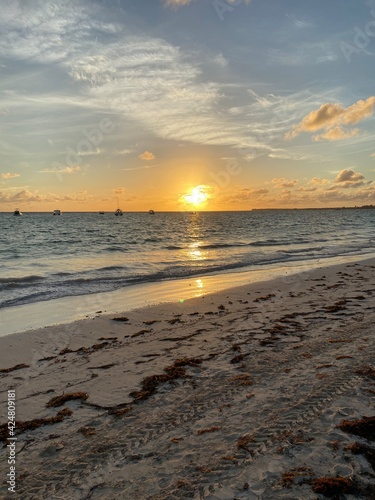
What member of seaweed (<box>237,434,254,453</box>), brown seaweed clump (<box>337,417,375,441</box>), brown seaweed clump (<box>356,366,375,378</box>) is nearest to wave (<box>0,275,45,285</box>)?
seaweed (<box>237,434,254,453</box>)

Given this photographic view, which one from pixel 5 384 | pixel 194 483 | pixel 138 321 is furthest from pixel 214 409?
pixel 138 321

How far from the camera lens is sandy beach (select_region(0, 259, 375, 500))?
406 cm

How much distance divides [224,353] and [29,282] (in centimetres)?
1438

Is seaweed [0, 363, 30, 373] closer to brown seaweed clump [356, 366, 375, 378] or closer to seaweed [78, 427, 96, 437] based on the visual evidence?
seaweed [78, 427, 96, 437]

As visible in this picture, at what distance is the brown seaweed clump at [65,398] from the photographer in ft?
20.0

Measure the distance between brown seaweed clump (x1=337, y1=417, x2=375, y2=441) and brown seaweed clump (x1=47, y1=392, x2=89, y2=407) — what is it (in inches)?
166

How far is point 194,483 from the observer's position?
13.1 feet

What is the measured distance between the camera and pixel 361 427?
4.80 meters

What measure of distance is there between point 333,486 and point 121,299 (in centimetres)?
1193

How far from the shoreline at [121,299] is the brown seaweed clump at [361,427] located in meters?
8.80

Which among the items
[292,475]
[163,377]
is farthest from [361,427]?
[163,377]

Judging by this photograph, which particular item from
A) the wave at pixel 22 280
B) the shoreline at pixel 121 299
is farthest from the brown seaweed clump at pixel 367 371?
the wave at pixel 22 280

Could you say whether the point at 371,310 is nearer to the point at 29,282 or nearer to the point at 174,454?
the point at 174,454

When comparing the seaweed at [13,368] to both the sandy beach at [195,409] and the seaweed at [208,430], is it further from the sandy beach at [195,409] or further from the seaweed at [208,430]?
the seaweed at [208,430]
